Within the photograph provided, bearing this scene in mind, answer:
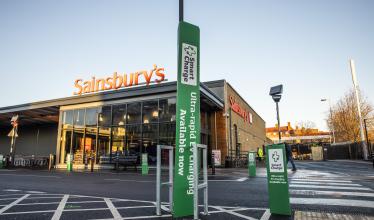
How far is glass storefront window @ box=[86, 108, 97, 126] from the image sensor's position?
21253mm

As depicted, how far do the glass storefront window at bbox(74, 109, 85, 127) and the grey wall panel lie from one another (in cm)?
1115

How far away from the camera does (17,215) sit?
16.2 feet

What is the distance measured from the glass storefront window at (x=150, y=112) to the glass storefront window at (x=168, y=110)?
0.53 meters

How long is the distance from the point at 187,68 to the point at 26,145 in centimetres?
3544

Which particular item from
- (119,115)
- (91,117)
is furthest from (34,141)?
(119,115)

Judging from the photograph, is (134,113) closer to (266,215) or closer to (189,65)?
(189,65)

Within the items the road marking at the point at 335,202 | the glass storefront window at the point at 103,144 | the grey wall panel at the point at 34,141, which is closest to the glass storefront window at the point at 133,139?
the glass storefront window at the point at 103,144

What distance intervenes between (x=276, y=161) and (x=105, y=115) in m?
18.2

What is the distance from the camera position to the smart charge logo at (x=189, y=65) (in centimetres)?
482

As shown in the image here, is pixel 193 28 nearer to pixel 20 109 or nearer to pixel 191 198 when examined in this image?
pixel 191 198

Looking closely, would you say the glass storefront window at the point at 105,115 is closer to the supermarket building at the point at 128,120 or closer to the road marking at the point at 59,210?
the supermarket building at the point at 128,120

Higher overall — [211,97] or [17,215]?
[211,97]

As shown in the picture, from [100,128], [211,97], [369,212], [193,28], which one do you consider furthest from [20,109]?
[369,212]

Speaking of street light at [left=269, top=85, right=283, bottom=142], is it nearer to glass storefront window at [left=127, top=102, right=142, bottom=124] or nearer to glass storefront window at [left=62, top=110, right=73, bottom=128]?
glass storefront window at [left=127, top=102, right=142, bottom=124]
